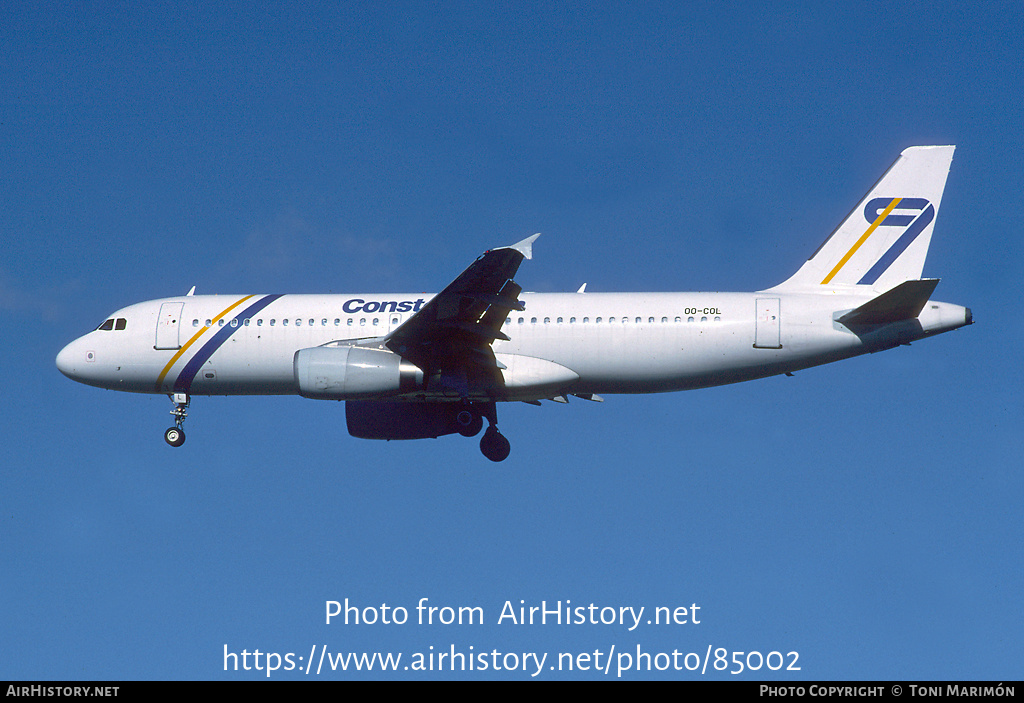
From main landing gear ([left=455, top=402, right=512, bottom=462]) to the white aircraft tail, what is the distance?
766 centimetres

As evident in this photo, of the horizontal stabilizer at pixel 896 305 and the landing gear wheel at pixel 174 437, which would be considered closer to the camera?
the horizontal stabilizer at pixel 896 305

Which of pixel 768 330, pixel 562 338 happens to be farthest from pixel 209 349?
pixel 768 330

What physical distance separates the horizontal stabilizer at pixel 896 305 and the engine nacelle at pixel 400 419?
993 centimetres

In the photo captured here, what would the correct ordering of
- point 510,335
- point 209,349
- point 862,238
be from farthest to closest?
point 209,349 < point 862,238 < point 510,335

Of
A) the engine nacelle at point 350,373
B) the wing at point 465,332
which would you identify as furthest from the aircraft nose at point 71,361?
the wing at point 465,332

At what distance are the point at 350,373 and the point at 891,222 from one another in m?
13.3

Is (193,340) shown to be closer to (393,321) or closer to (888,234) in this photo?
(393,321)

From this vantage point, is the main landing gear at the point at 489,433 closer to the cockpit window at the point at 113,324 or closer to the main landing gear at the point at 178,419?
the main landing gear at the point at 178,419

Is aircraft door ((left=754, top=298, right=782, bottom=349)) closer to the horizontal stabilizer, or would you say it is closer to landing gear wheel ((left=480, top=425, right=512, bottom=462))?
the horizontal stabilizer

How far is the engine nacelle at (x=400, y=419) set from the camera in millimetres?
27578

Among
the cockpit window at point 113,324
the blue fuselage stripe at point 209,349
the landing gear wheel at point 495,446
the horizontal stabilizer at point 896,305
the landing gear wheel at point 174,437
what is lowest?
the landing gear wheel at point 495,446

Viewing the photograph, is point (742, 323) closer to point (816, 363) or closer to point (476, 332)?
point (816, 363)

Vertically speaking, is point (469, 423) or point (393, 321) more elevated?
point (393, 321)

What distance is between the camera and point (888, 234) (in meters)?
25.9
